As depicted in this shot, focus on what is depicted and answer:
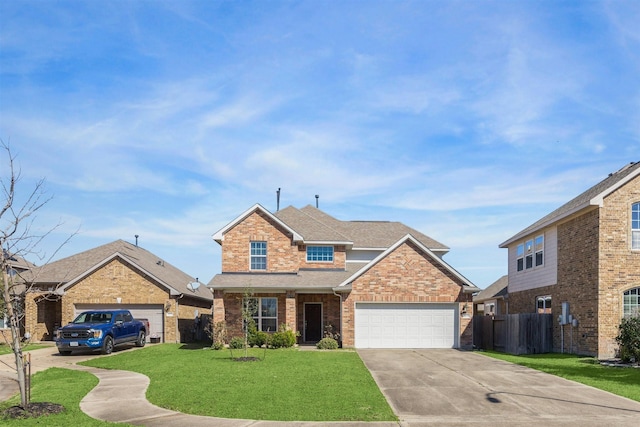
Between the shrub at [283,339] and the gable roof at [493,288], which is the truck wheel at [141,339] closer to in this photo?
the shrub at [283,339]

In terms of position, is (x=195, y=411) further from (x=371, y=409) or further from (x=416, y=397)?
(x=416, y=397)

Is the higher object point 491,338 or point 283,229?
point 283,229

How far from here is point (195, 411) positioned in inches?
506

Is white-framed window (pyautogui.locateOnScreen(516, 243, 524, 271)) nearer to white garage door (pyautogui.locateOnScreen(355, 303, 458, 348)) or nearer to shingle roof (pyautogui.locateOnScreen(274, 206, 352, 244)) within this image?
white garage door (pyautogui.locateOnScreen(355, 303, 458, 348))

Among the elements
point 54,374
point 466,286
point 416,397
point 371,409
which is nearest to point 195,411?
point 371,409

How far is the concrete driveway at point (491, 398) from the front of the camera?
1227cm

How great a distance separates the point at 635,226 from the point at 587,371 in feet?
23.9

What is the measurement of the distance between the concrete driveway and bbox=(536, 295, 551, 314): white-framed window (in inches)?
353

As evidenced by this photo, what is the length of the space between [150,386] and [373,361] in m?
9.09

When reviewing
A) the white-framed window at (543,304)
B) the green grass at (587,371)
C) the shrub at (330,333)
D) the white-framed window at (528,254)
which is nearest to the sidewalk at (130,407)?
the green grass at (587,371)

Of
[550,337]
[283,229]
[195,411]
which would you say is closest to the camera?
[195,411]

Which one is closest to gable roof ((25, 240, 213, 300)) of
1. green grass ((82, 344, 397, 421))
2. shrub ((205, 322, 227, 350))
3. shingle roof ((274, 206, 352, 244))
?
shrub ((205, 322, 227, 350))

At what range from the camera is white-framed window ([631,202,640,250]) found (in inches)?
939

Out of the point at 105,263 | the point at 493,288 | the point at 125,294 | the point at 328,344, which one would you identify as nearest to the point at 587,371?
the point at 328,344
